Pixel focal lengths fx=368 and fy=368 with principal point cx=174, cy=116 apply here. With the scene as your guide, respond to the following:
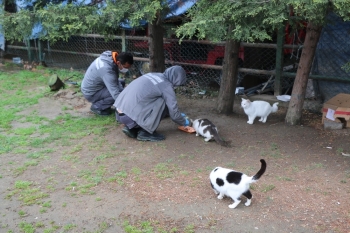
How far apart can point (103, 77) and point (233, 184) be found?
3.49 m

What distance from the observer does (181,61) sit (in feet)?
29.2

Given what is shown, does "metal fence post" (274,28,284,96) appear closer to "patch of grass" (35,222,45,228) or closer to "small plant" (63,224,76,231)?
"small plant" (63,224,76,231)

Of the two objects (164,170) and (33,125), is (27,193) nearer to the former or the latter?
(164,170)

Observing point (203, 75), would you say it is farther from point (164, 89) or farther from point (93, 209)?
point (93, 209)

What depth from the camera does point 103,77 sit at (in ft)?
20.3

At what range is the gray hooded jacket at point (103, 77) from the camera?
241 inches

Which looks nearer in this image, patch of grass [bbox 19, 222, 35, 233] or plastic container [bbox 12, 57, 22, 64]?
patch of grass [bbox 19, 222, 35, 233]

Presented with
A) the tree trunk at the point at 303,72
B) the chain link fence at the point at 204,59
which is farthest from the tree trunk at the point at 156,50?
the tree trunk at the point at 303,72

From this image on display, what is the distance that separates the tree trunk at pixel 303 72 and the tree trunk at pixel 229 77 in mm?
1032

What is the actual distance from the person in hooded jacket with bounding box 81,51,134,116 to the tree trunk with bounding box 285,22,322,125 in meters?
2.69

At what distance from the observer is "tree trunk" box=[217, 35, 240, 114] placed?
241 inches

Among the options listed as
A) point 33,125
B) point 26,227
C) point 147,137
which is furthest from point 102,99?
point 26,227

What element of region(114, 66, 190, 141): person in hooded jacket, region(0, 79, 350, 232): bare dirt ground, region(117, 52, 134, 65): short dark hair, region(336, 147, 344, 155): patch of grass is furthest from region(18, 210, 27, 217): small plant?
region(336, 147, 344, 155): patch of grass

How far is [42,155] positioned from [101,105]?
1893 mm
